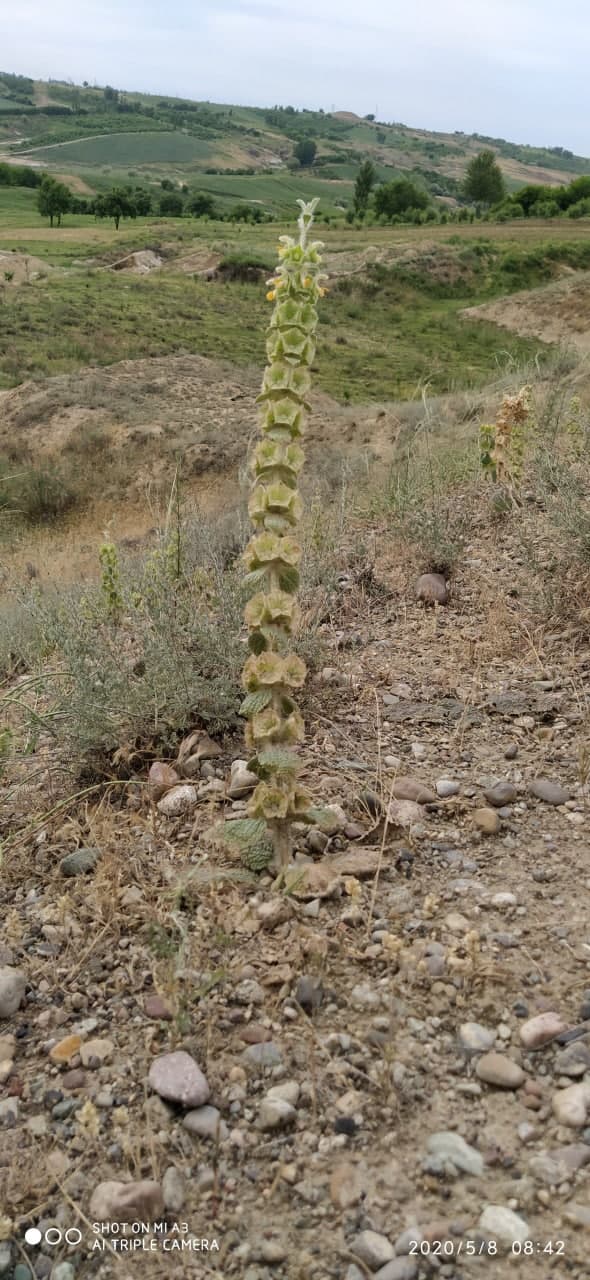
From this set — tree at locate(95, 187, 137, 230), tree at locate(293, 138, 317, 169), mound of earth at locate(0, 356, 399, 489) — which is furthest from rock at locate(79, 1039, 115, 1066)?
tree at locate(293, 138, 317, 169)

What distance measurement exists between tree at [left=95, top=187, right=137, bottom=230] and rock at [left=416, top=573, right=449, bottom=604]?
5829 centimetres

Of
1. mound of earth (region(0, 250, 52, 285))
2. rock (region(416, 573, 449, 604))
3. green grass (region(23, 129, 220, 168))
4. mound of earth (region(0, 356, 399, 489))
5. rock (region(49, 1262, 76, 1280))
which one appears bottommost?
mound of earth (region(0, 356, 399, 489))

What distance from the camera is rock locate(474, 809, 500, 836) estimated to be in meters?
2.49

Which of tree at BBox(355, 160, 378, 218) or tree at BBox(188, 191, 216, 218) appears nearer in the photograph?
tree at BBox(355, 160, 378, 218)

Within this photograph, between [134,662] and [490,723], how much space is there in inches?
56.3

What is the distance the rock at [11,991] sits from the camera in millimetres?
2055

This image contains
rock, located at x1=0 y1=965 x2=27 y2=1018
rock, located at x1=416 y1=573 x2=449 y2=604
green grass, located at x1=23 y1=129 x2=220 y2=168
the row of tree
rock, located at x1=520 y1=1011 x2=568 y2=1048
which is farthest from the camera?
green grass, located at x1=23 y1=129 x2=220 y2=168

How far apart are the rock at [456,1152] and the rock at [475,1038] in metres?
0.20

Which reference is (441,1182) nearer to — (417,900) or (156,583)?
(417,900)

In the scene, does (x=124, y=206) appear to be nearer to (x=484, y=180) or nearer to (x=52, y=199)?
(x=52, y=199)

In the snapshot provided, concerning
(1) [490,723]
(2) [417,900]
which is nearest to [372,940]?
(2) [417,900]

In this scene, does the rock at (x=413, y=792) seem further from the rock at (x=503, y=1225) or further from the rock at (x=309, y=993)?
the rock at (x=503, y=1225)

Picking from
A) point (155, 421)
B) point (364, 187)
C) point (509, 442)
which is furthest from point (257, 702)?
point (364, 187)

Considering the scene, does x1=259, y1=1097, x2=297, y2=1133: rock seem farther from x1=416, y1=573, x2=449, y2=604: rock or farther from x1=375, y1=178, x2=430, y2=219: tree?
x1=375, y1=178, x2=430, y2=219: tree
